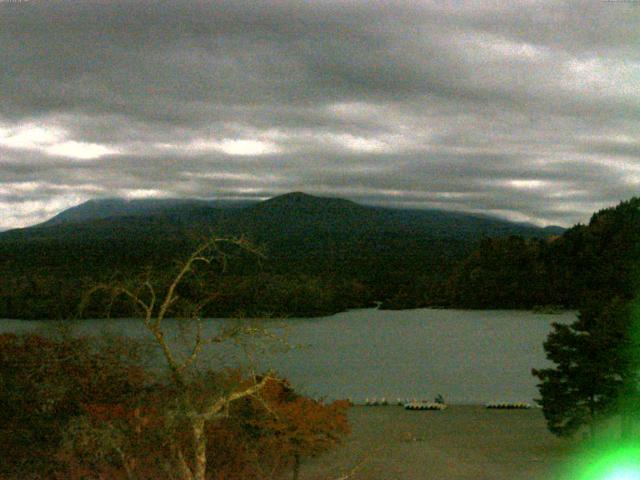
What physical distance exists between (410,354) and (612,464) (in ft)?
107

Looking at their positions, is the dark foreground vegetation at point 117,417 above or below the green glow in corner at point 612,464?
above

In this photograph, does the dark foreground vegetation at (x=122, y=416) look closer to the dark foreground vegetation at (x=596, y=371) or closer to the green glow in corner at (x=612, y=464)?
the green glow in corner at (x=612, y=464)

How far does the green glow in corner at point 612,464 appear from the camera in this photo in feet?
47.4

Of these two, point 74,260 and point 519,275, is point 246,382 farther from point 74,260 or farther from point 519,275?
point 519,275

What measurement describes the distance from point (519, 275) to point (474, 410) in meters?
45.2

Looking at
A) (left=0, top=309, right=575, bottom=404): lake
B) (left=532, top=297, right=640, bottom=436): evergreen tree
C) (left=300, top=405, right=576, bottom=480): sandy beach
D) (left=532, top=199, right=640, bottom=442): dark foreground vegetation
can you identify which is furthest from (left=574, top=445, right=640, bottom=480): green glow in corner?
(left=0, top=309, right=575, bottom=404): lake

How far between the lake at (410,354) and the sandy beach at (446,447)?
13.2 ft

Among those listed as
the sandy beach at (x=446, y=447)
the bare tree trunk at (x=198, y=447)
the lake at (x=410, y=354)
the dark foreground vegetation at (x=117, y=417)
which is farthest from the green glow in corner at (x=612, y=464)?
the lake at (x=410, y=354)

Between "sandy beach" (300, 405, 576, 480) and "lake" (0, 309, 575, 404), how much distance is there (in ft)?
13.2

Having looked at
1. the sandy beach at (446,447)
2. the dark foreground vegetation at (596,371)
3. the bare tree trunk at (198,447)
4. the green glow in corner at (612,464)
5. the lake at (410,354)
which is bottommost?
the lake at (410,354)

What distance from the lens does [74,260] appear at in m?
50.0

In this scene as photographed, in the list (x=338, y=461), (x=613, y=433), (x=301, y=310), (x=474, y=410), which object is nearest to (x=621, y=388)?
(x=613, y=433)

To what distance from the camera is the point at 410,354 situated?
4822 cm

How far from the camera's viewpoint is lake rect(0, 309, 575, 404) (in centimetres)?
3550
